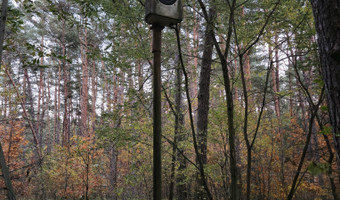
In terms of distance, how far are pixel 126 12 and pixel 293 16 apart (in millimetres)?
2159

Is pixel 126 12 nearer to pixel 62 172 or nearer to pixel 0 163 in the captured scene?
pixel 0 163

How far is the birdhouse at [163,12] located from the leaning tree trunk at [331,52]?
0.74 meters

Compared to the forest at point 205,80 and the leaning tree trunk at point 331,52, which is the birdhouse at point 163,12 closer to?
the forest at point 205,80

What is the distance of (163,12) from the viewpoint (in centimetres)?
113

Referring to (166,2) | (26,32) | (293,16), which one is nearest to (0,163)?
(166,2)

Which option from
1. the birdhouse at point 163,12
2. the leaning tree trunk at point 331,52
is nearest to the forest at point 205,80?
the leaning tree trunk at point 331,52

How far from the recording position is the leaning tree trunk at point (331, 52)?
1.03m

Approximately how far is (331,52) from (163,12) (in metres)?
0.86

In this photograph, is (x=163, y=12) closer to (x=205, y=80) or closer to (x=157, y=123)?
(x=157, y=123)

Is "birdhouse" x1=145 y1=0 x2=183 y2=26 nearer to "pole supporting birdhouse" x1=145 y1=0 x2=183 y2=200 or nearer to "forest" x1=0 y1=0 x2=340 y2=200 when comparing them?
"pole supporting birdhouse" x1=145 y1=0 x2=183 y2=200

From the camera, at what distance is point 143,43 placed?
9.54ft

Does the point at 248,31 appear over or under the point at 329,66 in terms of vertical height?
over

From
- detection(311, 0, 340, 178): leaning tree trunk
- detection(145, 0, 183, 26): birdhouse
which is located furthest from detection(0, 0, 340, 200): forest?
detection(145, 0, 183, 26): birdhouse

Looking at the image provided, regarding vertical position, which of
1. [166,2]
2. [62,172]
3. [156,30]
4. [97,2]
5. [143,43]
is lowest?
[62,172]
